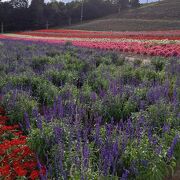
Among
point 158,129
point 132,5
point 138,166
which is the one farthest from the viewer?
point 132,5

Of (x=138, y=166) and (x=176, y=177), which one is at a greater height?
(x=138, y=166)

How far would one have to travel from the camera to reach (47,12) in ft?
230

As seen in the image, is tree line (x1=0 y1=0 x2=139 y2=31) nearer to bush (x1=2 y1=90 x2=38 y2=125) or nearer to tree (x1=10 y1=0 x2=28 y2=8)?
tree (x1=10 y1=0 x2=28 y2=8)

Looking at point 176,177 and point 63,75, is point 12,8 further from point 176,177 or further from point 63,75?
point 176,177

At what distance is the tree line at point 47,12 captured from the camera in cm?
6562

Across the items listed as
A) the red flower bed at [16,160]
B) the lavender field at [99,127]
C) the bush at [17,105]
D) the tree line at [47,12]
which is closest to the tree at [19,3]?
the tree line at [47,12]

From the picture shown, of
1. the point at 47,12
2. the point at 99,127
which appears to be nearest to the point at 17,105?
the point at 99,127

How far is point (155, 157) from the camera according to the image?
4.13m

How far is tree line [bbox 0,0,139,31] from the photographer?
2584 inches

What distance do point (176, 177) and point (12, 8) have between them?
218 feet

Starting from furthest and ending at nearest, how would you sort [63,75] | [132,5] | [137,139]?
1. [132,5]
2. [63,75]
3. [137,139]

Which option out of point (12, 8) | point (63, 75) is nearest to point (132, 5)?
point (12, 8)

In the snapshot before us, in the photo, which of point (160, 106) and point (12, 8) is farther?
point (12, 8)

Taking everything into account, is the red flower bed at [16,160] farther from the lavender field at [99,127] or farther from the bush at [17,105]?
the bush at [17,105]
